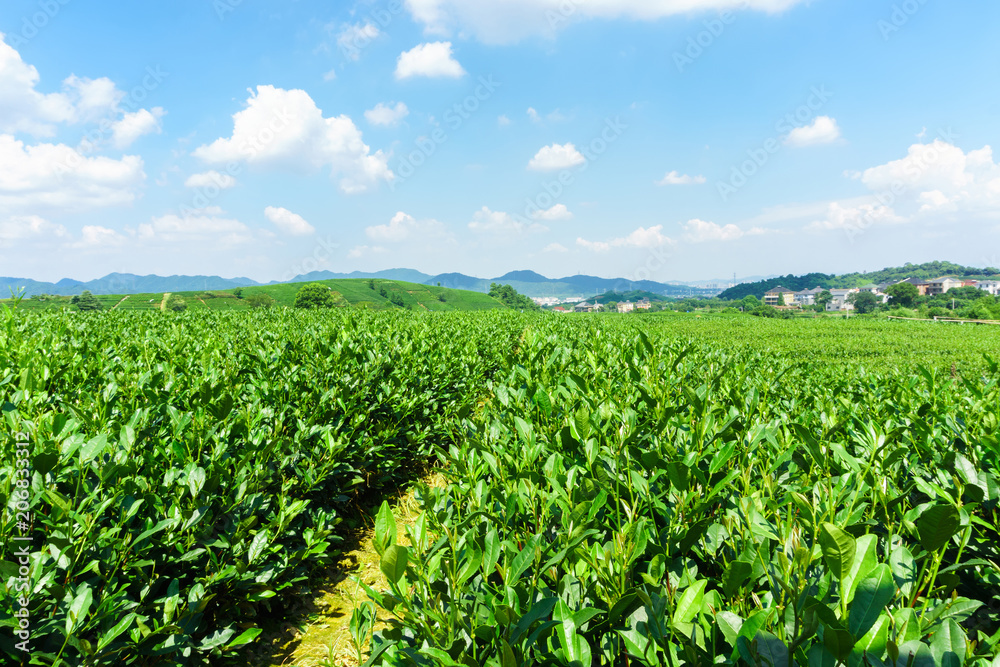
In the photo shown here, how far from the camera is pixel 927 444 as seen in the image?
2.03 metres

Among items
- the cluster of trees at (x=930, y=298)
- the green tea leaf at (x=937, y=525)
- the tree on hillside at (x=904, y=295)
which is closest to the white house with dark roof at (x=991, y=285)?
the cluster of trees at (x=930, y=298)

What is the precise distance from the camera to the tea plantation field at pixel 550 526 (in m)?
0.98

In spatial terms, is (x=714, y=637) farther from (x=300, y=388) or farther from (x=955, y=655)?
(x=300, y=388)

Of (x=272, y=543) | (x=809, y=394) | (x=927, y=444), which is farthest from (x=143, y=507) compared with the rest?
(x=809, y=394)

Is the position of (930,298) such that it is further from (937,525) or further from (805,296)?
(937,525)

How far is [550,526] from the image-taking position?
163cm

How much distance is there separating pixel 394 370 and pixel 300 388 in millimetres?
1041

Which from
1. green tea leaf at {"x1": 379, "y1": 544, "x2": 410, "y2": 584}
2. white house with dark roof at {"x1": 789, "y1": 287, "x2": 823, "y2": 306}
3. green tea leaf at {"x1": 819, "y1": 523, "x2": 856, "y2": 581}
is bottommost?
green tea leaf at {"x1": 379, "y1": 544, "x2": 410, "y2": 584}

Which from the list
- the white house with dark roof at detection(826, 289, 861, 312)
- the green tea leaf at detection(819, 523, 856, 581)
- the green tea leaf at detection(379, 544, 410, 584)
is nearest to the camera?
the green tea leaf at detection(819, 523, 856, 581)

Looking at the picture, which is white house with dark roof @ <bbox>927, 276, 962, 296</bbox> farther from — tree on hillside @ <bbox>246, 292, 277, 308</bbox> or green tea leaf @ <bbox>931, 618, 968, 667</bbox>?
tree on hillside @ <bbox>246, 292, 277, 308</bbox>

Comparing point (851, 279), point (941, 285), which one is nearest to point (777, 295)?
point (941, 285)

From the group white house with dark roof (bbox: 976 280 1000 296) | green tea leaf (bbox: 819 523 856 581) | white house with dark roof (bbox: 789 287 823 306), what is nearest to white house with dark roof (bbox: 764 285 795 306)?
white house with dark roof (bbox: 789 287 823 306)

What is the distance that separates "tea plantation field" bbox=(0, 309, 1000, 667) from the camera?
977mm

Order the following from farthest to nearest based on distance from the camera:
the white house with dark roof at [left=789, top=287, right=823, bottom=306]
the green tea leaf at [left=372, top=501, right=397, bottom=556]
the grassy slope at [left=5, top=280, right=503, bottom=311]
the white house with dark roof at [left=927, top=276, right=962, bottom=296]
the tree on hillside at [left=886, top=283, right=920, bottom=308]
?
the white house with dark roof at [left=789, top=287, right=823, bottom=306], the white house with dark roof at [left=927, top=276, right=962, bottom=296], the tree on hillside at [left=886, top=283, right=920, bottom=308], the grassy slope at [left=5, top=280, right=503, bottom=311], the green tea leaf at [left=372, top=501, right=397, bottom=556]
